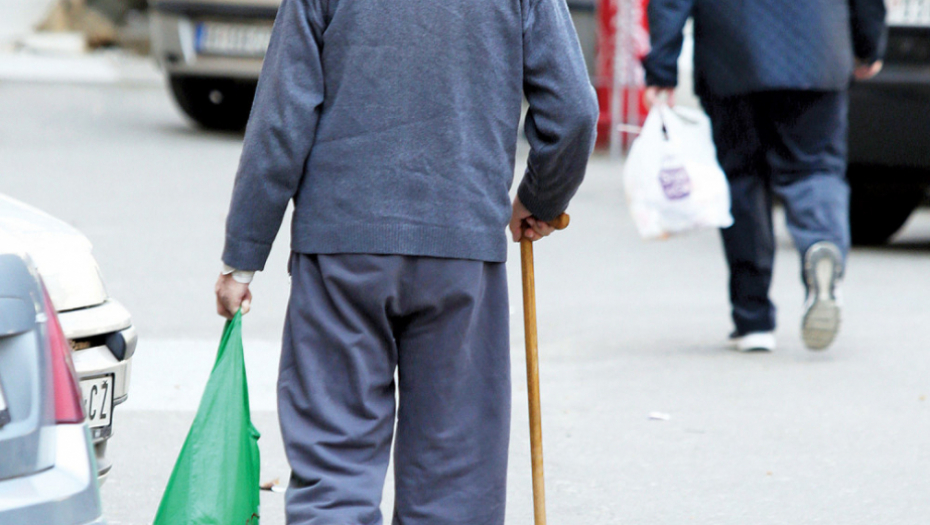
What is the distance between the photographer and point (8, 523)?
2.14 m

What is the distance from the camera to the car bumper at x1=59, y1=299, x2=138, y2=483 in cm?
299

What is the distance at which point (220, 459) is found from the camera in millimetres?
2754

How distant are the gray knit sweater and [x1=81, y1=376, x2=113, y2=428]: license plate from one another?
527 mm

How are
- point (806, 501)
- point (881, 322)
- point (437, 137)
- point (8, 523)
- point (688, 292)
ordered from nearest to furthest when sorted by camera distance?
point (8, 523)
point (437, 137)
point (806, 501)
point (881, 322)
point (688, 292)

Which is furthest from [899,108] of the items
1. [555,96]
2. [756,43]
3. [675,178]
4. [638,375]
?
[555,96]

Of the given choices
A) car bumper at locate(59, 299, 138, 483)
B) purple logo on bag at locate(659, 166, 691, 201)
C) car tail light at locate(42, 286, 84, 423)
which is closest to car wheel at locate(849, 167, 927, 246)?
purple logo on bag at locate(659, 166, 691, 201)

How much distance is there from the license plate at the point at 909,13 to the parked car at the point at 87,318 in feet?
16.5

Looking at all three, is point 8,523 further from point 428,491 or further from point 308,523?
point 428,491

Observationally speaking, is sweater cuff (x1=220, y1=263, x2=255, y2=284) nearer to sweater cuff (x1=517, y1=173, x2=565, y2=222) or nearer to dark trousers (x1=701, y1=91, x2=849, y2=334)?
sweater cuff (x1=517, y1=173, x2=565, y2=222)

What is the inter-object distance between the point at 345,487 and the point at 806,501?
5.13 feet

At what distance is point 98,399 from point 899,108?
515 centimetres

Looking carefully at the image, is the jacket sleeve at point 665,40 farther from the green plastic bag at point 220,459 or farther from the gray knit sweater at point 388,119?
the green plastic bag at point 220,459

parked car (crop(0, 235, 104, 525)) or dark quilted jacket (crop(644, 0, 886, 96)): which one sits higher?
parked car (crop(0, 235, 104, 525))

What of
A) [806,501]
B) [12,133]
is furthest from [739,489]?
[12,133]
